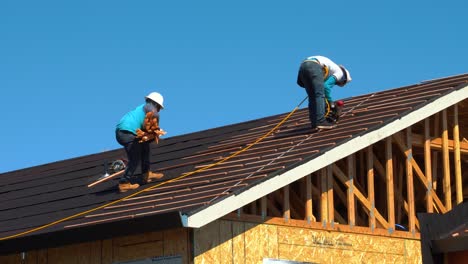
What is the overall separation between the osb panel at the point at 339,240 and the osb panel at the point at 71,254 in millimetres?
2871

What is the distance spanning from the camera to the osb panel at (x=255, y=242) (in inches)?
606

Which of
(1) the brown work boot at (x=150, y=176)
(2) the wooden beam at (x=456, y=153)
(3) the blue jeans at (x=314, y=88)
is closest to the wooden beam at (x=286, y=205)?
(3) the blue jeans at (x=314, y=88)

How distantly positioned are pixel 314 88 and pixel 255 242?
3006mm

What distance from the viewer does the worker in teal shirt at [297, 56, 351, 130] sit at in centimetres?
1725

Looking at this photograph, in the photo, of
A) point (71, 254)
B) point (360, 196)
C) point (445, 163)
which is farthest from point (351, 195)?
point (71, 254)

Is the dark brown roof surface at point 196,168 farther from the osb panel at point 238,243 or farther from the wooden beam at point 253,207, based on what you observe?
Result: the osb panel at point 238,243

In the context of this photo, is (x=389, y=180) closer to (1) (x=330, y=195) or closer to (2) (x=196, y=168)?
(1) (x=330, y=195)

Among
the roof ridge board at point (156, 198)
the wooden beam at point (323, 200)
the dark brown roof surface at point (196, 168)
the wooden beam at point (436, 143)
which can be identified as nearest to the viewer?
the roof ridge board at point (156, 198)

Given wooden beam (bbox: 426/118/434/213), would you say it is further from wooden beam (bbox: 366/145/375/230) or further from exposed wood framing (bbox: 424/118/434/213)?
wooden beam (bbox: 366/145/375/230)

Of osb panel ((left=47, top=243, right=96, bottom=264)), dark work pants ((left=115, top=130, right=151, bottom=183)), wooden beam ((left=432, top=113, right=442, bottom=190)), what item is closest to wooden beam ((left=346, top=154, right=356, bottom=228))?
wooden beam ((left=432, top=113, right=442, bottom=190))

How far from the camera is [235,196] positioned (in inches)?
575

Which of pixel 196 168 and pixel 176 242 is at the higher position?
pixel 196 168

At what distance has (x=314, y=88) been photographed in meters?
17.2

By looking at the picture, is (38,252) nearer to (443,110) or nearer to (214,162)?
(214,162)
